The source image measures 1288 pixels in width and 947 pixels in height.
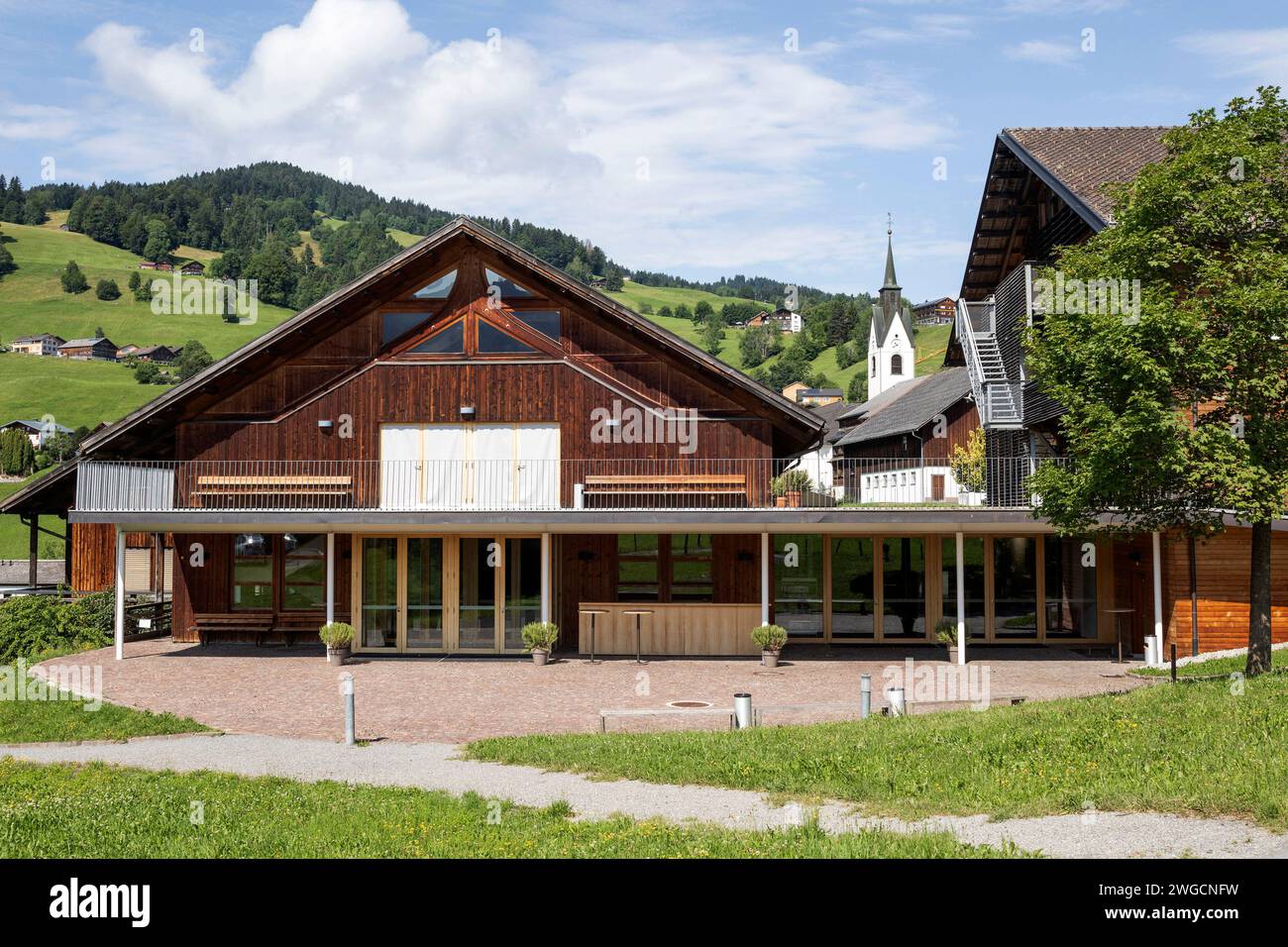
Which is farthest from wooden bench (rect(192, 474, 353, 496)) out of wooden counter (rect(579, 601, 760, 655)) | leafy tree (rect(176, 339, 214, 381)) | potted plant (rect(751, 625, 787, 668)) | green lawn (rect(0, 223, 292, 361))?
green lawn (rect(0, 223, 292, 361))

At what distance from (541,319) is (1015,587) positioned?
469 inches

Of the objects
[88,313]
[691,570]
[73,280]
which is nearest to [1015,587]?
[691,570]

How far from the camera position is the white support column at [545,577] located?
20781 millimetres

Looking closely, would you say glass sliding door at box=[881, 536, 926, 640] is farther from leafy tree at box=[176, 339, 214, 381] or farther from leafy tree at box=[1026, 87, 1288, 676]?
leafy tree at box=[176, 339, 214, 381]

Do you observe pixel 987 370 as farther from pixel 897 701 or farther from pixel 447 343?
pixel 897 701

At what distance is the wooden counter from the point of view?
71.8ft

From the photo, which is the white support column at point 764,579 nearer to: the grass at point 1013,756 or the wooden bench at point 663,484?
the wooden bench at point 663,484

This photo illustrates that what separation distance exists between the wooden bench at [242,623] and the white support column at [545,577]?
640 centimetres

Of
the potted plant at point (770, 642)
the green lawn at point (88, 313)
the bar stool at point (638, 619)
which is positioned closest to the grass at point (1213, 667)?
the potted plant at point (770, 642)

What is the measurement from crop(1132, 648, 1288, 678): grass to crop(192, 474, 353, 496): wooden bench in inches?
637
